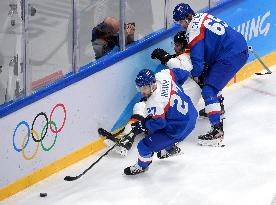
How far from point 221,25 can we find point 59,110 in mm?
1590

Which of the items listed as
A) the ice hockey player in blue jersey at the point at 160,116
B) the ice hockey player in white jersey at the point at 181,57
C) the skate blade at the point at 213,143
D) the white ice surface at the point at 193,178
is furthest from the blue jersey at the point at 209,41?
the white ice surface at the point at 193,178

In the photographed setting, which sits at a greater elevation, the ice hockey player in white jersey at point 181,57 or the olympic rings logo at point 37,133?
the ice hockey player in white jersey at point 181,57

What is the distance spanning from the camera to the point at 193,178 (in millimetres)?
5117

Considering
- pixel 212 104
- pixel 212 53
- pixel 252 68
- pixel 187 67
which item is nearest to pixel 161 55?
pixel 187 67

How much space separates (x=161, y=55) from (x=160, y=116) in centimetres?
109

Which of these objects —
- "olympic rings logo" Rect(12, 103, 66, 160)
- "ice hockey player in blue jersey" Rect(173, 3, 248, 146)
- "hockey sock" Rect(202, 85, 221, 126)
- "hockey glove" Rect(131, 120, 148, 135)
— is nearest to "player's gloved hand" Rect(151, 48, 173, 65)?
"ice hockey player in blue jersey" Rect(173, 3, 248, 146)

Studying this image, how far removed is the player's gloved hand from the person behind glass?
25 cm

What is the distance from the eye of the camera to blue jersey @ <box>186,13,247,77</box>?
5703 millimetres

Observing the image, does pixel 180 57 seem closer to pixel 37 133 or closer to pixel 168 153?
pixel 168 153

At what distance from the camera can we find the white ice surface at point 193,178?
4.83 m

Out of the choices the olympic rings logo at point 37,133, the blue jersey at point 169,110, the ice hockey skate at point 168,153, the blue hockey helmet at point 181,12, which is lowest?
the ice hockey skate at point 168,153

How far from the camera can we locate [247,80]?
23.6ft

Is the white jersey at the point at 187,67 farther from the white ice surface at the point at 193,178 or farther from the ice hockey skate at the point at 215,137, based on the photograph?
the ice hockey skate at the point at 215,137

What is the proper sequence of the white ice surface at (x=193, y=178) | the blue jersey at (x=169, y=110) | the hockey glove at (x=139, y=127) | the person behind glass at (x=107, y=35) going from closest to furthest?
the white ice surface at (x=193, y=178), the blue jersey at (x=169, y=110), the hockey glove at (x=139, y=127), the person behind glass at (x=107, y=35)
